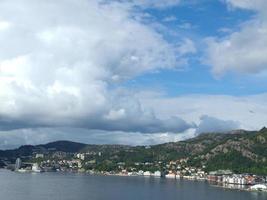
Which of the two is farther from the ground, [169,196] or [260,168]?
[260,168]

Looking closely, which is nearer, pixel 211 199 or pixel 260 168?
pixel 211 199

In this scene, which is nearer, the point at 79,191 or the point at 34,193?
the point at 34,193

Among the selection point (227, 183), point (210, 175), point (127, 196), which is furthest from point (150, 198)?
point (210, 175)

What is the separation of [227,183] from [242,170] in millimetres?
37797

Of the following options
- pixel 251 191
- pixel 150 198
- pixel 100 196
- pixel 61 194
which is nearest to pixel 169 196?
pixel 150 198

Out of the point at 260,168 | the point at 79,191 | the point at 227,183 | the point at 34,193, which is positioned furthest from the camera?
the point at 260,168

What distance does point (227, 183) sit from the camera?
534 feet

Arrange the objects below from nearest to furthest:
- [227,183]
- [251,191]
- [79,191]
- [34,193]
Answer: [34,193] → [79,191] → [251,191] → [227,183]

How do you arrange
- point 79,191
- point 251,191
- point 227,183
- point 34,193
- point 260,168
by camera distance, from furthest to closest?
point 260,168
point 227,183
point 251,191
point 79,191
point 34,193

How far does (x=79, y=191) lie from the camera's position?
386ft

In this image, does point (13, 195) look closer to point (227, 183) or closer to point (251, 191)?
point (251, 191)

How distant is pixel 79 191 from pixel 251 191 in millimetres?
44584

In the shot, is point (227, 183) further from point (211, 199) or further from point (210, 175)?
point (211, 199)

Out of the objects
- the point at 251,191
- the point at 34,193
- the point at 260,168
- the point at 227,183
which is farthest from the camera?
the point at 260,168
